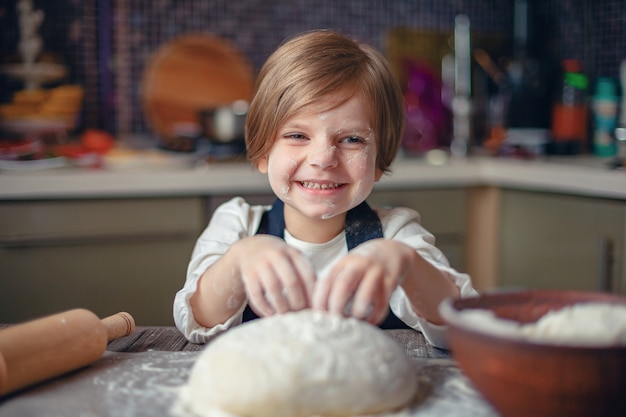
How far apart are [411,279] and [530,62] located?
1.75 metres

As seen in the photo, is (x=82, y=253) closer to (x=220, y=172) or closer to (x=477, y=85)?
(x=220, y=172)

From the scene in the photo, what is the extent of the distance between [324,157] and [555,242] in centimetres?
118

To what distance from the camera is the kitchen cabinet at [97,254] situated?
1.92 metres

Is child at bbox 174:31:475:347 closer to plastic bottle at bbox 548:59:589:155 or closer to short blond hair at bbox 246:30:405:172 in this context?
short blond hair at bbox 246:30:405:172

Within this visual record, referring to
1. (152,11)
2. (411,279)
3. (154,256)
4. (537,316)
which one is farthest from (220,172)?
(537,316)

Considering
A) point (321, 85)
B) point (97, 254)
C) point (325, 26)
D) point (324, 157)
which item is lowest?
point (97, 254)

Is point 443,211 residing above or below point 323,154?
below

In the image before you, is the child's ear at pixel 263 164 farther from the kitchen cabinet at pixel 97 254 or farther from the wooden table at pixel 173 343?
the kitchen cabinet at pixel 97 254

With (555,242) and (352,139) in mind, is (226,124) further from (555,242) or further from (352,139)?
(352,139)

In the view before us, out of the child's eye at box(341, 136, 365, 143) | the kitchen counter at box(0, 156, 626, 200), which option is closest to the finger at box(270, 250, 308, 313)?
the child's eye at box(341, 136, 365, 143)

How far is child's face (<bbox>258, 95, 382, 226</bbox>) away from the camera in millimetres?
1095

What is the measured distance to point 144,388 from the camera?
0.77m

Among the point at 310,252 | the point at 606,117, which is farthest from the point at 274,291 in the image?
the point at 606,117

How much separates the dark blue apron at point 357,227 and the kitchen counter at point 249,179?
2.50ft
